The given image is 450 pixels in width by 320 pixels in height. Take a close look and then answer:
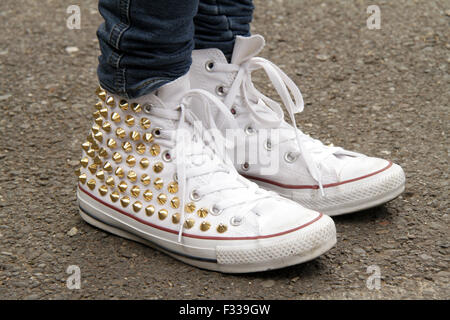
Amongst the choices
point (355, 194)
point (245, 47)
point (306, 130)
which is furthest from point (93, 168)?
point (306, 130)

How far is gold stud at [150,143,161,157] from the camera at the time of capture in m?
1.54

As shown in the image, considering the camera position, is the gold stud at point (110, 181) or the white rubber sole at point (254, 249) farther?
the gold stud at point (110, 181)

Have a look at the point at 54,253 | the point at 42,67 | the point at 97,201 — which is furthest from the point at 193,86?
the point at 42,67

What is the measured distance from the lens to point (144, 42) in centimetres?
141

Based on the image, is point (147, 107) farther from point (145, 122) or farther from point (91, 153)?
point (91, 153)

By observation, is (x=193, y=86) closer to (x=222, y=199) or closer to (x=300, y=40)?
(x=222, y=199)

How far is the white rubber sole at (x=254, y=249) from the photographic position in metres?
1.45

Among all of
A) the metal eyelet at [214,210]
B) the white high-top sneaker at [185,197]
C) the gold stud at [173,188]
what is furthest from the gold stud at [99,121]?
the metal eyelet at [214,210]

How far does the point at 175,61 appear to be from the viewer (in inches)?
57.3

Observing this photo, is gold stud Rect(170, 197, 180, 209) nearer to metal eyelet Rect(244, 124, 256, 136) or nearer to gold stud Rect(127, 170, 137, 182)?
gold stud Rect(127, 170, 137, 182)

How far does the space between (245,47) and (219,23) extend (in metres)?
0.08

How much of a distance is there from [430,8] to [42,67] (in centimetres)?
163

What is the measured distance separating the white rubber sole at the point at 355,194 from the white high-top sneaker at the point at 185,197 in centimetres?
16

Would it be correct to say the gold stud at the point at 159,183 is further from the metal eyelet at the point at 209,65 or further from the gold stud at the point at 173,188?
the metal eyelet at the point at 209,65
